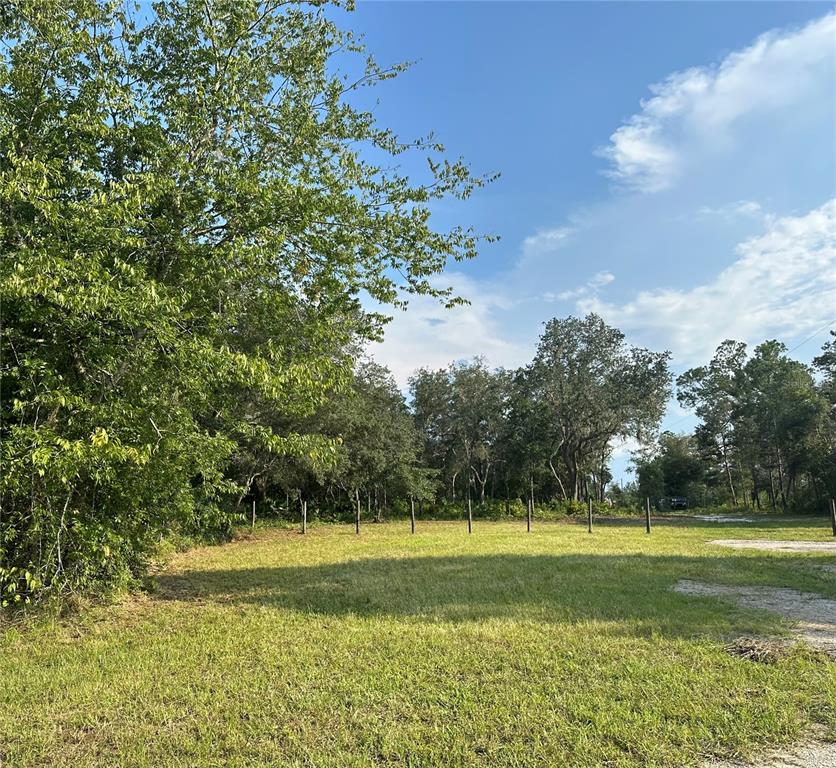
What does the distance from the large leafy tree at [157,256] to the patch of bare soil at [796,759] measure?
4.33 m

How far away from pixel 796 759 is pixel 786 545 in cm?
1235

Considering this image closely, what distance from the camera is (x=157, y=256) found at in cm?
620

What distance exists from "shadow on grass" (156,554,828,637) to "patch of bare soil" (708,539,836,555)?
2657 millimetres

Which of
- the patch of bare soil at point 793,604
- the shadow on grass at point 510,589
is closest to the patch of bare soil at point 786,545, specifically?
the shadow on grass at point 510,589

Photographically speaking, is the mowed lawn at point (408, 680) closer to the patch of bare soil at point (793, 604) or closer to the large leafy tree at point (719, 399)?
the patch of bare soil at point (793, 604)

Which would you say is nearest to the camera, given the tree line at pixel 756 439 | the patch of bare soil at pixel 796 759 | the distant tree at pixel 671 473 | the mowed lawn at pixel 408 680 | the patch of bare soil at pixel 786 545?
the patch of bare soil at pixel 796 759

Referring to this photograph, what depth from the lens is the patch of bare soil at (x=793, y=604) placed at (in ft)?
16.5

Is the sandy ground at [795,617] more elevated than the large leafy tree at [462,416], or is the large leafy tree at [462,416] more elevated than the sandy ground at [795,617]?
the large leafy tree at [462,416]

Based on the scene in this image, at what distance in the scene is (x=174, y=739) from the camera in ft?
10.5

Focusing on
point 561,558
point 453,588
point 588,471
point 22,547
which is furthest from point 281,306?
point 588,471

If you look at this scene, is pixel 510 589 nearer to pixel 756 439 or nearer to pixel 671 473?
pixel 756 439

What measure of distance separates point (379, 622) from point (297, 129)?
579 centimetres

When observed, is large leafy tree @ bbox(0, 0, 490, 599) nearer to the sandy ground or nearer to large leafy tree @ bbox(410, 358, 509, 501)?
the sandy ground

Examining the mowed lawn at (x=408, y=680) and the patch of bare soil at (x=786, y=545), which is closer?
the mowed lawn at (x=408, y=680)
